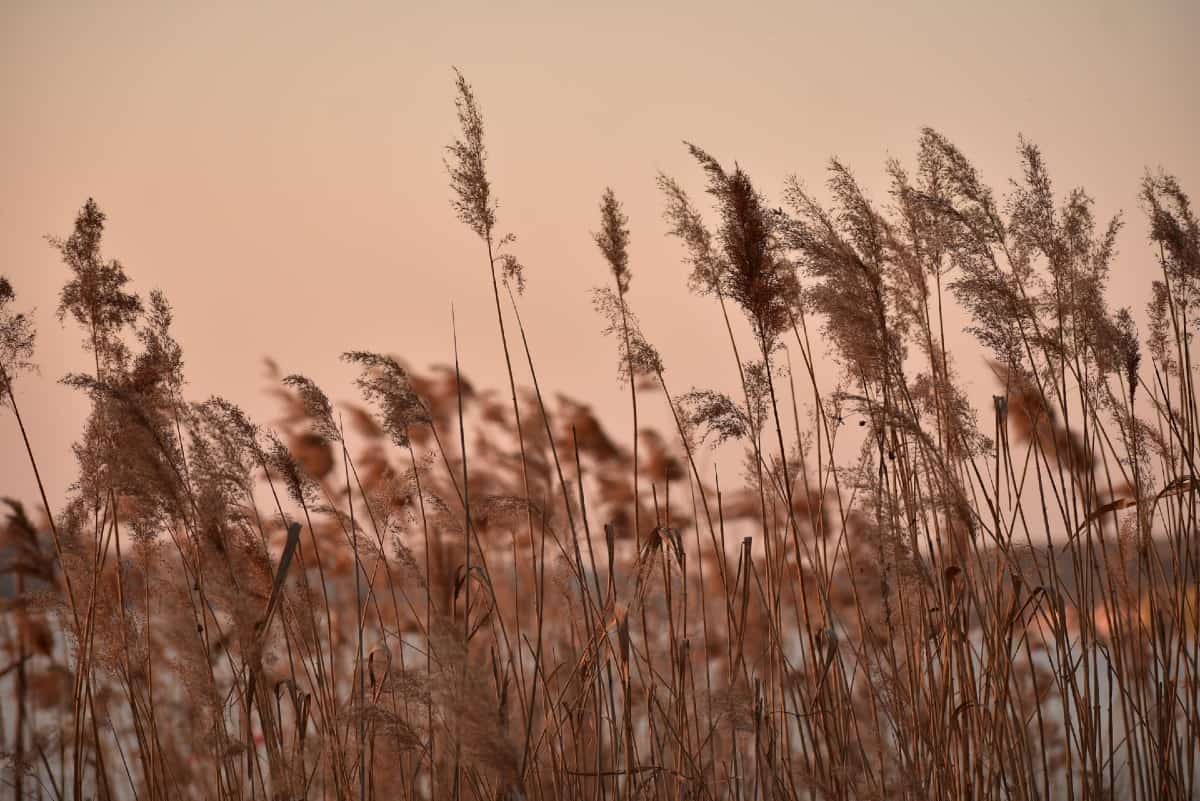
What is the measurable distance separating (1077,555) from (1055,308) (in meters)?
0.65

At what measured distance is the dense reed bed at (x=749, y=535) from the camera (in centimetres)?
226

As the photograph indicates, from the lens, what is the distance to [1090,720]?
96.8 inches

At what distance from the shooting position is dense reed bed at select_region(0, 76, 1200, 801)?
7.40 feet

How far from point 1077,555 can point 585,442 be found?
59.8 inches

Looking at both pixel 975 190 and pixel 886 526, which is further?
pixel 975 190

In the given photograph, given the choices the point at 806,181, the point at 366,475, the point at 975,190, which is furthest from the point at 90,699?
the point at 975,190

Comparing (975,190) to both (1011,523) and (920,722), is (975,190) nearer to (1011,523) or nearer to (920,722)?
(1011,523)

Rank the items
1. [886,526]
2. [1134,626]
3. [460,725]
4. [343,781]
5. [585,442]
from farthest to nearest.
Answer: [585,442], [1134,626], [886,526], [343,781], [460,725]

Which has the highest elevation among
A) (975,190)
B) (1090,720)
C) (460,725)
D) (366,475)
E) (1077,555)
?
(975,190)

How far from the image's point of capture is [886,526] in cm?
243

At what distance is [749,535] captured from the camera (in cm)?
250

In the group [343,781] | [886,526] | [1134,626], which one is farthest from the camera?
[1134,626]

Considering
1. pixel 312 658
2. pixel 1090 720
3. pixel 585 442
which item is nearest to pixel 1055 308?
pixel 1090 720

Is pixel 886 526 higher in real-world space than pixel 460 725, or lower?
higher
